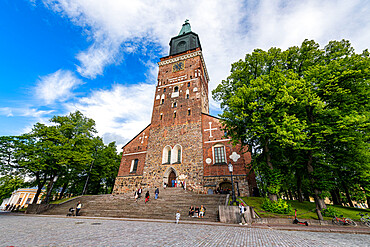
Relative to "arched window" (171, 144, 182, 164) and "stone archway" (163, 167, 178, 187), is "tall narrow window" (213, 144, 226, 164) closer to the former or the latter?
"arched window" (171, 144, 182, 164)

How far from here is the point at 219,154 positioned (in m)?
20.4

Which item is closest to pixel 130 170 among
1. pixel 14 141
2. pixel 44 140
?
pixel 44 140

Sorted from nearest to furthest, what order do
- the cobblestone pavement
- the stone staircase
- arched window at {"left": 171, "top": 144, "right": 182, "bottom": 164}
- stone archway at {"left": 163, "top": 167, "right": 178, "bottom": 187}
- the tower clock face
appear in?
1. the cobblestone pavement
2. the stone staircase
3. stone archway at {"left": 163, "top": 167, "right": 178, "bottom": 187}
4. arched window at {"left": 171, "top": 144, "right": 182, "bottom": 164}
5. the tower clock face

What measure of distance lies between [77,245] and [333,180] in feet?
53.8

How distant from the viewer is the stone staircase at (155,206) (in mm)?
12641

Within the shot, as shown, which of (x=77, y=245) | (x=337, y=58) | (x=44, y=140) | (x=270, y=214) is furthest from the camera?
(x=44, y=140)

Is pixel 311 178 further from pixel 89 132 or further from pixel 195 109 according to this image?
pixel 89 132

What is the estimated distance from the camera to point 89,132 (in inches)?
942

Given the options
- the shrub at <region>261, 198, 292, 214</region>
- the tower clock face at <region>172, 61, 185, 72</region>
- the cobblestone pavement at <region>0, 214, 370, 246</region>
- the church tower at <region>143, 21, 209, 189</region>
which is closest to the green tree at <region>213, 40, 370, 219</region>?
the shrub at <region>261, 198, 292, 214</region>

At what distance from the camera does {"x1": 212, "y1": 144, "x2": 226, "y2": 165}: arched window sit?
1998 cm

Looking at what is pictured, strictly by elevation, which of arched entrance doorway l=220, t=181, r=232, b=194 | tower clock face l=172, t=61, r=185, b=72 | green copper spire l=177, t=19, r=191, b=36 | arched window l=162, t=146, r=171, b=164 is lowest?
arched entrance doorway l=220, t=181, r=232, b=194

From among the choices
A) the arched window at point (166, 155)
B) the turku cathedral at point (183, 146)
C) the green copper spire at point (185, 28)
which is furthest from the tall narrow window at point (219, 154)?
the green copper spire at point (185, 28)

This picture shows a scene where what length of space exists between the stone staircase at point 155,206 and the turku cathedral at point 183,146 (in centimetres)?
409

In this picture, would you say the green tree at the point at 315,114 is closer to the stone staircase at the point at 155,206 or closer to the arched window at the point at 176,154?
the stone staircase at the point at 155,206
